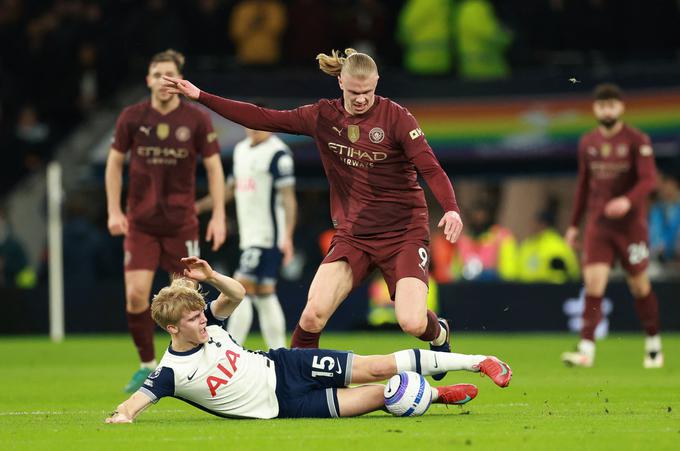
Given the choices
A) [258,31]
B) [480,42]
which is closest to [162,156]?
[258,31]

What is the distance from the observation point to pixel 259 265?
14070 mm

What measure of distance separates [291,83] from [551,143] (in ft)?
A: 12.8

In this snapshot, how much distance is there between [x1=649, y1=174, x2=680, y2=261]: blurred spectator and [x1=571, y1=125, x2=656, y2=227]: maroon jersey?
5.60m

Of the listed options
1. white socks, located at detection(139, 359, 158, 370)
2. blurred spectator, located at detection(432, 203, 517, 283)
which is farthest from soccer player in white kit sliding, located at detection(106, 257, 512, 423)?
blurred spectator, located at detection(432, 203, 517, 283)

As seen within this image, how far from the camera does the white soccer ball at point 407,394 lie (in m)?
8.95

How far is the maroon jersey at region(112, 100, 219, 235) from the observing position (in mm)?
12016

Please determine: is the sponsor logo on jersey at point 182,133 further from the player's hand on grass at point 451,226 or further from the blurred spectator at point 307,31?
the blurred spectator at point 307,31

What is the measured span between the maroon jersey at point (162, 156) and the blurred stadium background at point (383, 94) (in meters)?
7.74

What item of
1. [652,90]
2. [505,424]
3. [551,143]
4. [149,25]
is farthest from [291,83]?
[505,424]

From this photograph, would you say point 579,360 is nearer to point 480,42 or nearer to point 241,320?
point 241,320

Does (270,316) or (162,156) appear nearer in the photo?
(162,156)

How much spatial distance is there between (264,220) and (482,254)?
7.64 meters

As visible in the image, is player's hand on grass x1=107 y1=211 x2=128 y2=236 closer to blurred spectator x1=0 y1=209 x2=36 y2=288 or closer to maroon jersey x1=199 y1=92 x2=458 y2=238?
maroon jersey x1=199 y1=92 x2=458 y2=238

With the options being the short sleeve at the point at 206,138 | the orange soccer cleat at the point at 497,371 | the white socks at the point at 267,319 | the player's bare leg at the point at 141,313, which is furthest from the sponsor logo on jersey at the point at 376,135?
the white socks at the point at 267,319
